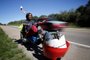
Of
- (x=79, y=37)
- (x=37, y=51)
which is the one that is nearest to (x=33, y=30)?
(x=37, y=51)

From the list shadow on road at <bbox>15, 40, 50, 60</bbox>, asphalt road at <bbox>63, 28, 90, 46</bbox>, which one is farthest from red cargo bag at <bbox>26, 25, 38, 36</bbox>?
asphalt road at <bbox>63, 28, 90, 46</bbox>

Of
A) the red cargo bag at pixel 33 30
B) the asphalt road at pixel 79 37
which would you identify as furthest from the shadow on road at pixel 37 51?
the asphalt road at pixel 79 37

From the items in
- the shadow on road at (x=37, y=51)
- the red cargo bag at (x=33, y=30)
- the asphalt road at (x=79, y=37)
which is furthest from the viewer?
the asphalt road at (x=79, y=37)

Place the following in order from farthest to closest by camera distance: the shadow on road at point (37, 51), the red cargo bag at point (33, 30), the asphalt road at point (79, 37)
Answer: the asphalt road at point (79, 37)
the red cargo bag at point (33, 30)
the shadow on road at point (37, 51)

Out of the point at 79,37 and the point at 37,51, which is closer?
the point at 37,51

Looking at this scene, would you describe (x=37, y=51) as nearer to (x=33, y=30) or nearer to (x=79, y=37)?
(x=33, y=30)

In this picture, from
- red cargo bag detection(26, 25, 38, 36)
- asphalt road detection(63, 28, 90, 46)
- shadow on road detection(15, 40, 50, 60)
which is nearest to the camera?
shadow on road detection(15, 40, 50, 60)

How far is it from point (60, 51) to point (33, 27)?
2.82m

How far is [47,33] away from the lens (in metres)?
6.19

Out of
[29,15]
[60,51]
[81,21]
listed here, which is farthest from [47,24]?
[81,21]

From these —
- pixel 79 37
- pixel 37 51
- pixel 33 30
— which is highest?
pixel 33 30

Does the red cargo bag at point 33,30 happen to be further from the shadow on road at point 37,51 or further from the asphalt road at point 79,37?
the asphalt road at point 79,37

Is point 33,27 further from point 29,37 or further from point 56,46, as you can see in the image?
point 56,46

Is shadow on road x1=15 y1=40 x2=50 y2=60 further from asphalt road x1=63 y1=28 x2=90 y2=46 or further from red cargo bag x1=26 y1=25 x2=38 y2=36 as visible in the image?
asphalt road x1=63 y1=28 x2=90 y2=46
